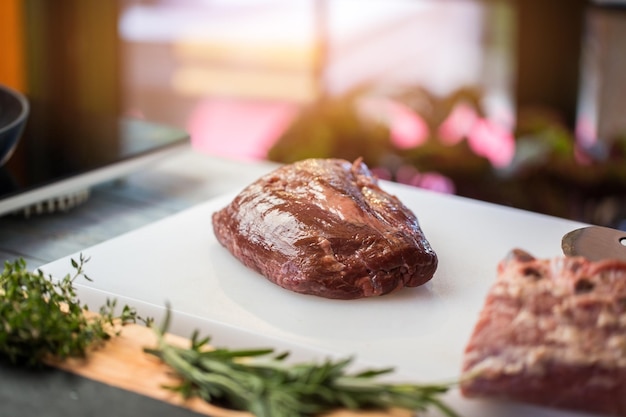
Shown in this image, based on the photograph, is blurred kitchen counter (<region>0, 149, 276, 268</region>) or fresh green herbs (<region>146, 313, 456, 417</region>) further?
blurred kitchen counter (<region>0, 149, 276, 268</region>)

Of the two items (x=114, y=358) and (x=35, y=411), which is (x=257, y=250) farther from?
(x=35, y=411)

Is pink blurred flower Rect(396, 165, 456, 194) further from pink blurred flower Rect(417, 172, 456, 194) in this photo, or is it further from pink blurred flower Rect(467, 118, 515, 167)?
pink blurred flower Rect(467, 118, 515, 167)

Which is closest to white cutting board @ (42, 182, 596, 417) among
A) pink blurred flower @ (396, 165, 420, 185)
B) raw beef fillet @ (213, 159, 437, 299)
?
raw beef fillet @ (213, 159, 437, 299)

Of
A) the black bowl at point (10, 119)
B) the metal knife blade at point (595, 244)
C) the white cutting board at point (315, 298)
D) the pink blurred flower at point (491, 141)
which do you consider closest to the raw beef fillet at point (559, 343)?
the white cutting board at point (315, 298)

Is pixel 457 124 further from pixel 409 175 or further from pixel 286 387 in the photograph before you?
pixel 286 387

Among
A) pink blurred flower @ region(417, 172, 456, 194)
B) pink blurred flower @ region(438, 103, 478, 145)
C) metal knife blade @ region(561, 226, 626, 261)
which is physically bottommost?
pink blurred flower @ region(417, 172, 456, 194)

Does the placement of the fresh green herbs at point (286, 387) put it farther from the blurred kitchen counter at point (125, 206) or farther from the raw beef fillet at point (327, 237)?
the blurred kitchen counter at point (125, 206)

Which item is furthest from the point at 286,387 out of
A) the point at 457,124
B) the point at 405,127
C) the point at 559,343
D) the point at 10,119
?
the point at 405,127
